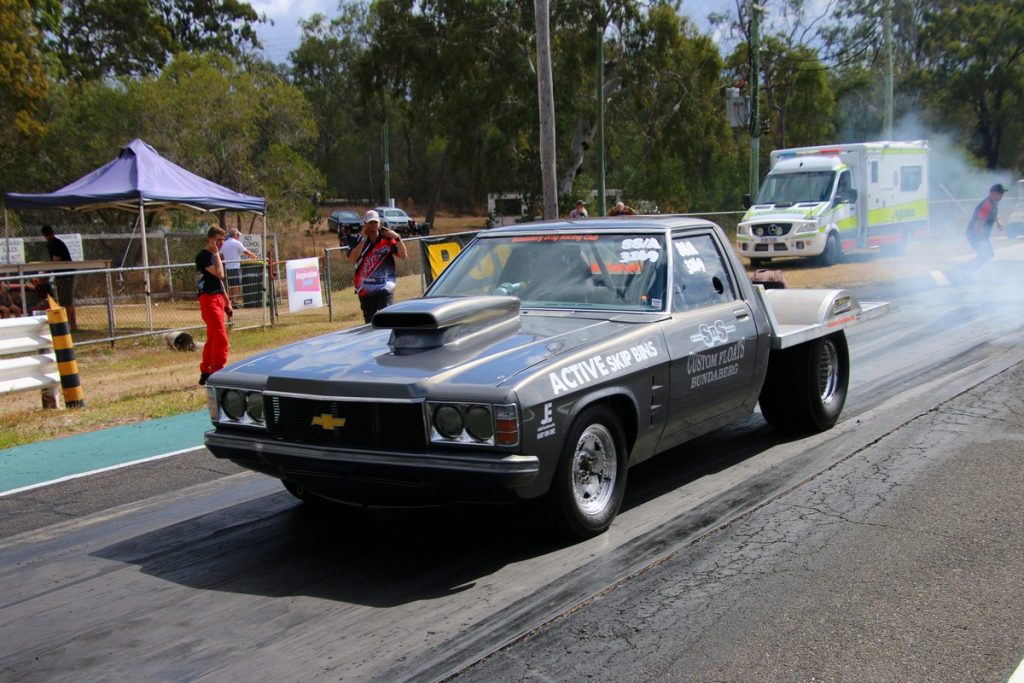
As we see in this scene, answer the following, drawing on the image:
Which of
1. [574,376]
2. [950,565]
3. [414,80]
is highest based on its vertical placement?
[414,80]

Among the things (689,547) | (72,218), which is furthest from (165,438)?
(72,218)

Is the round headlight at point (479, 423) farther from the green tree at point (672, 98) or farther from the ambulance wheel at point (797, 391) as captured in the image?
the green tree at point (672, 98)

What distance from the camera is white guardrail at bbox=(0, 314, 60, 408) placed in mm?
10258

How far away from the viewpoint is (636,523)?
554cm

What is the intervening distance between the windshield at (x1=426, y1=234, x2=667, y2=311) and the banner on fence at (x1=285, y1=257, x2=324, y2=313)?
13.3 metres

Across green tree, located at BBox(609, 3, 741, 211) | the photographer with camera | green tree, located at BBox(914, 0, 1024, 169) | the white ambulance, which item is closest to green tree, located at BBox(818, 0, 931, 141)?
green tree, located at BBox(914, 0, 1024, 169)

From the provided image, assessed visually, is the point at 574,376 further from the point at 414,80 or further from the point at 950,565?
the point at 414,80

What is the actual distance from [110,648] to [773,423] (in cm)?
494

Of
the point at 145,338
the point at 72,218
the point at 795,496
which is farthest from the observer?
the point at 72,218

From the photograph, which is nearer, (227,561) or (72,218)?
(227,561)

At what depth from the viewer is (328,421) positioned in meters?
4.91

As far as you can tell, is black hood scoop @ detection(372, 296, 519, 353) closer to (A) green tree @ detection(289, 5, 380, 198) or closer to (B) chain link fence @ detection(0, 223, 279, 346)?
(B) chain link fence @ detection(0, 223, 279, 346)

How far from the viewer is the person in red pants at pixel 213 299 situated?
424 inches

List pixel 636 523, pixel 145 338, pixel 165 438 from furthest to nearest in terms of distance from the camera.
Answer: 1. pixel 145 338
2. pixel 165 438
3. pixel 636 523
